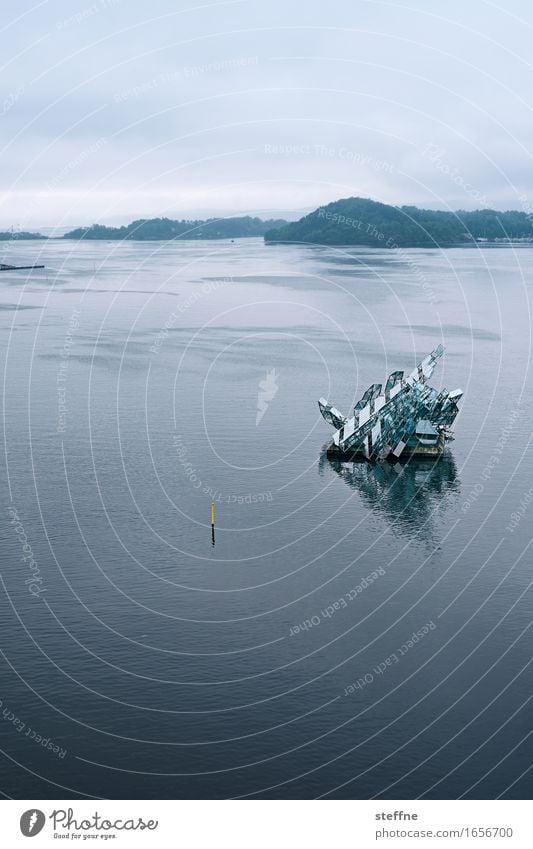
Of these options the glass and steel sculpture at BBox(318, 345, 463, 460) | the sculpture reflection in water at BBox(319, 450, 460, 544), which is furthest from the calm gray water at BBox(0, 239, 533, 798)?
the glass and steel sculpture at BBox(318, 345, 463, 460)

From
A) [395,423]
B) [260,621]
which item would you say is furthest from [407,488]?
[260,621]

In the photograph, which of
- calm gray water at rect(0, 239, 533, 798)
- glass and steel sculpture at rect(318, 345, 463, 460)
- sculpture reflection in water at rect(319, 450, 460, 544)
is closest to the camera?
calm gray water at rect(0, 239, 533, 798)

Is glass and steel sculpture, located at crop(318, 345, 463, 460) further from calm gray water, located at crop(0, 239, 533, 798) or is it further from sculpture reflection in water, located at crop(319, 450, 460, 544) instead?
calm gray water, located at crop(0, 239, 533, 798)

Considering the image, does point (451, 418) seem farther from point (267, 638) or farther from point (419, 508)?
point (267, 638)

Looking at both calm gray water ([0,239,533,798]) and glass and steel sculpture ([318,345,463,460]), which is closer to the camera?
calm gray water ([0,239,533,798])

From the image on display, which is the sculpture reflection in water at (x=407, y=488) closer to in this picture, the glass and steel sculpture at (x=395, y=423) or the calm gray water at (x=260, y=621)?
the calm gray water at (x=260, y=621)

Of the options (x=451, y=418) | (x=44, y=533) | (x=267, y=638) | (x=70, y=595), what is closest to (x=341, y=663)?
(x=267, y=638)

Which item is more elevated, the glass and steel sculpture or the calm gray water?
the glass and steel sculpture
